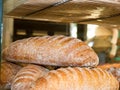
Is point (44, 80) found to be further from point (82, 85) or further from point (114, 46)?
point (114, 46)

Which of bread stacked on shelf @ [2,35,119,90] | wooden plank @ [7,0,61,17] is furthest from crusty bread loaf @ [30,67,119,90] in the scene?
wooden plank @ [7,0,61,17]

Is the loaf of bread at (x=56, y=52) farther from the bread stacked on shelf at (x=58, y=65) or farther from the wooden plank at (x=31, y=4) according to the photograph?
the wooden plank at (x=31, y=4)

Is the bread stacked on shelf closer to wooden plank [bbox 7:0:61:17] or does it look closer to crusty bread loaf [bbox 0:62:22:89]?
crusty bread loaf [bbox 0:62:22:89]

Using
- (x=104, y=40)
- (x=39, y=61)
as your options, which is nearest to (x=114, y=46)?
(x=104, y=40)

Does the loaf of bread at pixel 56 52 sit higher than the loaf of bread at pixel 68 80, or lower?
Result: higher

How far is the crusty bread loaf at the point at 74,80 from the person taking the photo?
87 cm

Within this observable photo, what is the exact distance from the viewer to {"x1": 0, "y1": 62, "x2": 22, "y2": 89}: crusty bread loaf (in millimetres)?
1123

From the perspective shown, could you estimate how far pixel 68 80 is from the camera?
0.88 meters

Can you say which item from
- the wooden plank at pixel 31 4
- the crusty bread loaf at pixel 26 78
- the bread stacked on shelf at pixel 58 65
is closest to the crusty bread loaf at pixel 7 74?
the bread stacked on shelf at pixel 58 65

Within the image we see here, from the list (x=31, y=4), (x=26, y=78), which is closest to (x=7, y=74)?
(x=26, y=78)

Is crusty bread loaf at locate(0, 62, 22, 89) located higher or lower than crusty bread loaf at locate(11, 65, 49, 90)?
lower

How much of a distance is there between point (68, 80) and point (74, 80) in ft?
0.08

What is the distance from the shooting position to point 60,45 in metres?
1.03

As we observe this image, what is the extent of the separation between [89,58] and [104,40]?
2516 mm
